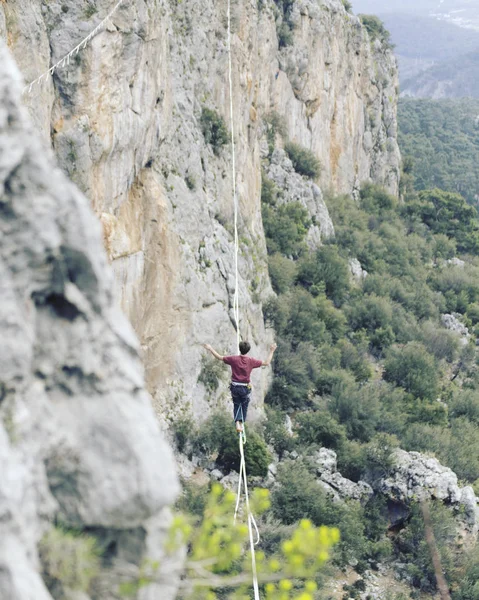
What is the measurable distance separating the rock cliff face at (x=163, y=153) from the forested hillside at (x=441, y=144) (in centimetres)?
3917

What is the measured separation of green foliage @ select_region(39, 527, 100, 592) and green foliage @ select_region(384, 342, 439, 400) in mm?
25626

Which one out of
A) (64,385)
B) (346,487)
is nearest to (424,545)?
(346,487)

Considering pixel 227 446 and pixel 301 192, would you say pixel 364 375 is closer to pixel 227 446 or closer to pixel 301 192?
pixel 301 192

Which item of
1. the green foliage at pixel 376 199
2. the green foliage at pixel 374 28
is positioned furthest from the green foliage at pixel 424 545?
the green foliage at pixel 374 28

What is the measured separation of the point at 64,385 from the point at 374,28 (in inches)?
2109

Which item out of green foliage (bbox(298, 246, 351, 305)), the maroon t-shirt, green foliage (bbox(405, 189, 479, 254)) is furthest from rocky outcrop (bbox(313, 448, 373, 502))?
green foliage (bbox(405, 189, 479, 254))

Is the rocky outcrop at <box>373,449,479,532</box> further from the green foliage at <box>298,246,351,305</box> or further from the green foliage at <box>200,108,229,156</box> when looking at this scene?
the green foliage at <box>298,246,351,305</box>

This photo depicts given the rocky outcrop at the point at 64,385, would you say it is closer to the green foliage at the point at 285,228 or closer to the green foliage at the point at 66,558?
the green foliage at the point at 66,558

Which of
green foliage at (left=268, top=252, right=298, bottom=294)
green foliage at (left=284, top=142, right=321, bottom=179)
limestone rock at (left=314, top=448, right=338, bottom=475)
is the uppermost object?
green foliage at (left=284, top=142, right=321, bottom=179)

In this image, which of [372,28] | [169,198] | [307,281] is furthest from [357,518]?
[372,28]

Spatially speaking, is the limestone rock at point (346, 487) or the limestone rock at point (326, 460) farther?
the limestone rock at point (326, 460)

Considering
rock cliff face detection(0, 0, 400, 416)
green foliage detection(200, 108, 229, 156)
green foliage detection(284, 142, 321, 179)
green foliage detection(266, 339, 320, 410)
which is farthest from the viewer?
green foliage detection(284, 142, 321, 179)

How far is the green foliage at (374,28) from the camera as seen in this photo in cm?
5125

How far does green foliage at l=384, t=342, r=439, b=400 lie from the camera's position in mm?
28281
